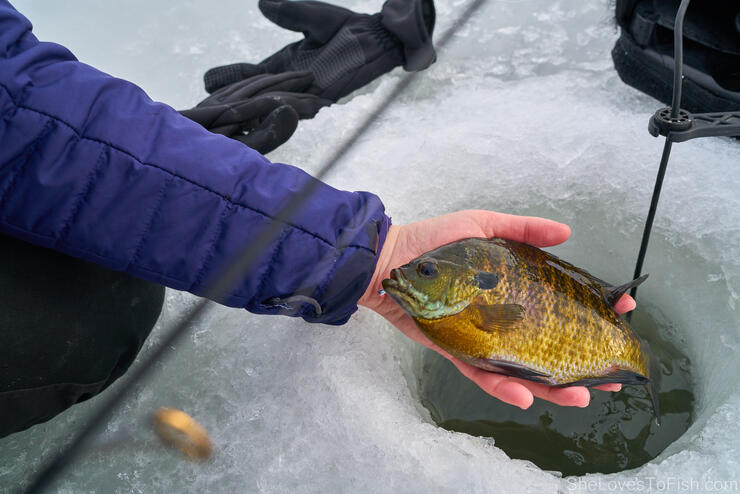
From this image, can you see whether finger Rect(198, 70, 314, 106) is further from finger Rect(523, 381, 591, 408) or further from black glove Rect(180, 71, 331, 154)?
finger Rect(523, 381, 591, 408)

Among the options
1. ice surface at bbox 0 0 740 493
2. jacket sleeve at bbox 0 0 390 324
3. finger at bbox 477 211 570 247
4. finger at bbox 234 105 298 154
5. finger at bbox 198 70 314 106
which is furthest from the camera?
finger at bbox 198 70 314 106

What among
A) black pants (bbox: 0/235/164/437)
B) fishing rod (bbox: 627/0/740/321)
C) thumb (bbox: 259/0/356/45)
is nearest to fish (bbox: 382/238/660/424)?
fishing rod (bbox: 627/0/740/321)

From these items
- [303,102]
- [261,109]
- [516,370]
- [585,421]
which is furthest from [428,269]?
[303,102]

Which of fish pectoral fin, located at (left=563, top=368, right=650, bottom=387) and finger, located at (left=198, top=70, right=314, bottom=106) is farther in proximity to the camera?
finger, located at (left=198, top=70, right=314, bottom=106)

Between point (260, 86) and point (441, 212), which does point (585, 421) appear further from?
point (260, 86)

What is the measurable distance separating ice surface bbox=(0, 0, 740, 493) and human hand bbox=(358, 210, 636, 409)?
0.40ft

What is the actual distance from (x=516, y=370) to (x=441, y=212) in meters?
0.87

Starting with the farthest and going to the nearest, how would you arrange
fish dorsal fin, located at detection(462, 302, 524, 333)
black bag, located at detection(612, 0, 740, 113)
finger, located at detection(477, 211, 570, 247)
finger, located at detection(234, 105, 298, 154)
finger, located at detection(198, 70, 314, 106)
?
finger, located at detection(198, 70, 314, 106) → finger, located at detection(234, 105, 298, 154) → black bag, located at detection(612, 0, 740, 113) → finger, located at detection(477, 211, 570, 247) → fish dorsal fin, located at detection(462, 302, 524, 333)

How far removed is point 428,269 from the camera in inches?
55.4

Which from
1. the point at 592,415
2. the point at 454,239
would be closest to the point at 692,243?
the point at 592,415

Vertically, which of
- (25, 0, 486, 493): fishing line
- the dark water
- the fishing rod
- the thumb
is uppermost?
the fishing rod

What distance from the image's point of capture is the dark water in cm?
183

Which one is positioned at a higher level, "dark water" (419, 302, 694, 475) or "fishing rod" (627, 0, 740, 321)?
"fishing rod" (627, 0, 740, 321)

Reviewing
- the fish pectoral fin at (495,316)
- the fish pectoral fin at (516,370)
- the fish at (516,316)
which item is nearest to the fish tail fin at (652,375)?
the fish at (516,316)
